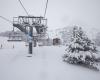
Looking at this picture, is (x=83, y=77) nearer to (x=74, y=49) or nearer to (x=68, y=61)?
(x=68, y=61)

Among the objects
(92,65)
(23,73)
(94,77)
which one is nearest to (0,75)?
(23,73)

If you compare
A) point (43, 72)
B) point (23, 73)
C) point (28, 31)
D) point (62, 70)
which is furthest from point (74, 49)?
point (28, 31)

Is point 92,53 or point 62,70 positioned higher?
point 92,53

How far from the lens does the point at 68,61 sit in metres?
11.3

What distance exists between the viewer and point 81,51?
432 inches

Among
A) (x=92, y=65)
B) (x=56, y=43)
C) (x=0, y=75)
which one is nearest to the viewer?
(x=0, y=75)

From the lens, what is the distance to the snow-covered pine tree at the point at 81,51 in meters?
10.5

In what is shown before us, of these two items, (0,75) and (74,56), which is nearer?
(0,75)

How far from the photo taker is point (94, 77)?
8703 millimetres

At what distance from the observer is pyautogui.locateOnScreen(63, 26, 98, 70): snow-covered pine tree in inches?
414

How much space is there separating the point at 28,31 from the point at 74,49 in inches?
286

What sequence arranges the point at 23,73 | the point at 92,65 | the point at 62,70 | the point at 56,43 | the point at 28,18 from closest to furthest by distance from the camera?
the point at 23,73
the point at 62,70
the point at 92,65
the point at 28,18
the point at 56,43

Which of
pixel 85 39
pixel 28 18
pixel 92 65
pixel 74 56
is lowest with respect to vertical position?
pixel 92 65

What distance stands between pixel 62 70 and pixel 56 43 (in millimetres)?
22473
